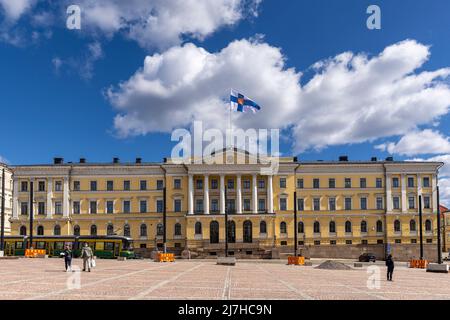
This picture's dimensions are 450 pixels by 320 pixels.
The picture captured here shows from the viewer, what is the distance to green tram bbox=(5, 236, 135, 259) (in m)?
62.7

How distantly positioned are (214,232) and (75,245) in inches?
891

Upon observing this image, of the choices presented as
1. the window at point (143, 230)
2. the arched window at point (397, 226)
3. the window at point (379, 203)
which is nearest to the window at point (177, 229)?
the window at point (143, 230)

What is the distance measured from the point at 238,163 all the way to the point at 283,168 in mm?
6906

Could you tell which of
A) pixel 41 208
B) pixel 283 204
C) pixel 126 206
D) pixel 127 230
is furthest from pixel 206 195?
pixel 41 208

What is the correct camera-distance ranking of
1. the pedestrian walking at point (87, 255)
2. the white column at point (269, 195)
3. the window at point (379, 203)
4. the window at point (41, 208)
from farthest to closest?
the window at point (379, 203)
the window at point (41, 208)
the white column at point (269, 195)
the pedestrian walking at point (87, 255)

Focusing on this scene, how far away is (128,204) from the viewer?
8219 cm

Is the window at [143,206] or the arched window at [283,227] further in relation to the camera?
the window at [143,206]

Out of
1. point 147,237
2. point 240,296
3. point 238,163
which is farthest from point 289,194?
point 240,296

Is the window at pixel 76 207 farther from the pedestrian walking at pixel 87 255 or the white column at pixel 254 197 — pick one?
the pedestrian walking at pixel 87 255

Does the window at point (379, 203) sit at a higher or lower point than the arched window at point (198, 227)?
higher

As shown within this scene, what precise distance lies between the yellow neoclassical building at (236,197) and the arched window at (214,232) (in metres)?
1.60

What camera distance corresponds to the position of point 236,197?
8138 cm

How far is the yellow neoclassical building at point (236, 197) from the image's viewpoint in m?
80.9
